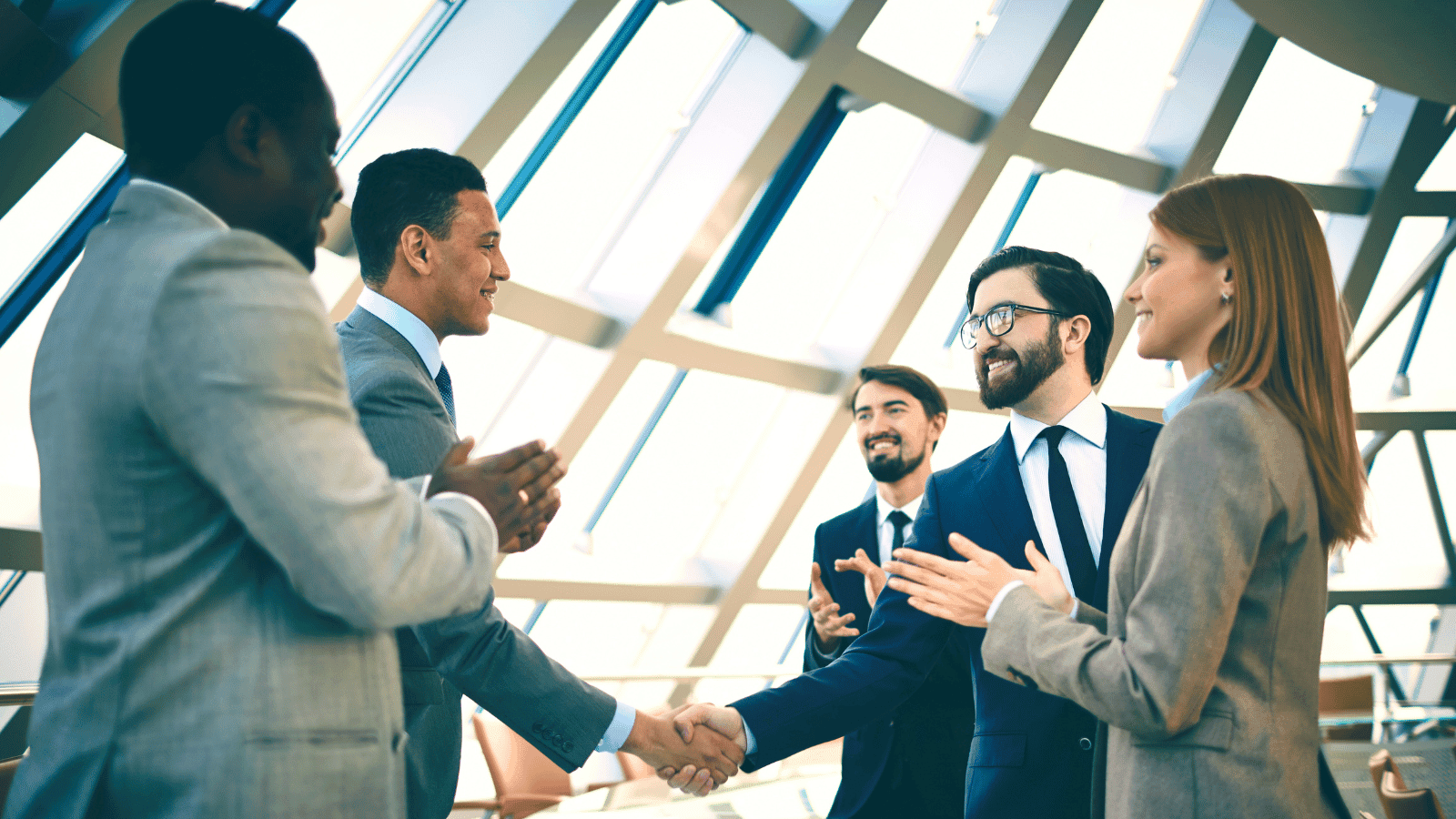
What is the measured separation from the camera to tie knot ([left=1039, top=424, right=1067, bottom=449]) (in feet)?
7.72

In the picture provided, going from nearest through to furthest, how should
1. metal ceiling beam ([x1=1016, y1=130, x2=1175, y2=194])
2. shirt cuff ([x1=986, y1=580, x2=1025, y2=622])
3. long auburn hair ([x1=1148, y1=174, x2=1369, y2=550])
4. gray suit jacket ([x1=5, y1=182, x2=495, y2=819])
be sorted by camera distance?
gray suit jacket ([x1=5, y1=182, x2=495, y2=819]) < long auburn hair ([x1=1148, y1=174, x2=1369, y2=550]) < shirt cuff ([x1=986, y1=580, x2=1025, y2=622]) < metal ceiling beam ([x1=1016, y1=130, x2=1175, y2=194])

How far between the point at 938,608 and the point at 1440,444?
17482 millimetres

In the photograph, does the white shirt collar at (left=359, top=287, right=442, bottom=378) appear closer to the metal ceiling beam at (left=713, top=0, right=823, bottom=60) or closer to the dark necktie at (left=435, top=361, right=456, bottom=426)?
the dark necktie at (left=435, top=361, right=456, bottom=426)

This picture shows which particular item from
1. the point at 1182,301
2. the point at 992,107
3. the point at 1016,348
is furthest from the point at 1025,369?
the point at 992,107

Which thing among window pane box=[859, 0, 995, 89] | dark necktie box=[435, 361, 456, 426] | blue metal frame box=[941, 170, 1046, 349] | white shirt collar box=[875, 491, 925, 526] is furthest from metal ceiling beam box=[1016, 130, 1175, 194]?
dark necktie box=[435, 361, 456, 426]

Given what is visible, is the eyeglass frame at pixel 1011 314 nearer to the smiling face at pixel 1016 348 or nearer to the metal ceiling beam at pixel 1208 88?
the smiling face at pixel 1016 348

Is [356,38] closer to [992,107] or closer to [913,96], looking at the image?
A: [913,96]

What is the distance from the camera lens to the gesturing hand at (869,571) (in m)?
3.21

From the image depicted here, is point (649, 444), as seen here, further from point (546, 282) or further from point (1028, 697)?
point (1028, 697)

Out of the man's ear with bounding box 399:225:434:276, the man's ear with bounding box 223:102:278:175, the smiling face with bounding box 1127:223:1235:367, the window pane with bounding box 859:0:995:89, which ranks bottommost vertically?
the man's ear with bounding box 223:102:278:175

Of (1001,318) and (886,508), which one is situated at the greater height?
(1001,318)

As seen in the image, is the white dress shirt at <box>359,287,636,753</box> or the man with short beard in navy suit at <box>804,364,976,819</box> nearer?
the white dress shirt at <box>359,287,636,753</box>

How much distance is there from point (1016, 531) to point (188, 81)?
180 cm

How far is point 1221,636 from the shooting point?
1408mm
